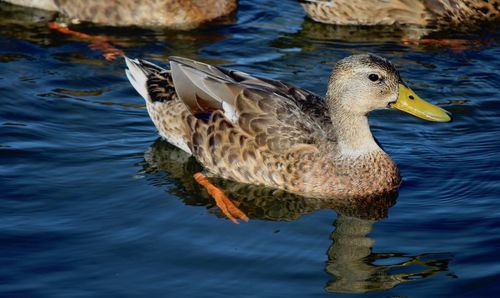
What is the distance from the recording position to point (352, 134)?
820cm

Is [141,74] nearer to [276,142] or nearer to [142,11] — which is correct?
[276,142]

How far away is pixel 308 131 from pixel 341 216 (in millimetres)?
774

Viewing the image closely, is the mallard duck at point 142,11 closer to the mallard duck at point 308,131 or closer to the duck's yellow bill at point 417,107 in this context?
the mallard duck at point 308,131

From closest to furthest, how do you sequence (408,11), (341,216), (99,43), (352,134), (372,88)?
(341,216) < (372,88) < (352,134) < (99,43) < (408,11)

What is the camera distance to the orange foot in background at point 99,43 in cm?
1086

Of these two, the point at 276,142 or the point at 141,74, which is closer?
the point at 276,142

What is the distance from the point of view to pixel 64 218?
7629mm

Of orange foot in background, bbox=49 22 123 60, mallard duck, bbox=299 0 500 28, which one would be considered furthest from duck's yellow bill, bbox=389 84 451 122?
mallard duck, bbox=299 0 500 28

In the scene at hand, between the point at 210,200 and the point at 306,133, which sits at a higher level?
the point at 306,133

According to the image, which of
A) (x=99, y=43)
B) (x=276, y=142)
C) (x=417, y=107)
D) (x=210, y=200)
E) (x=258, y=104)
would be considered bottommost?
(x=210, y=200)

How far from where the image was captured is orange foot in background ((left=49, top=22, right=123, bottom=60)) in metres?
10.9

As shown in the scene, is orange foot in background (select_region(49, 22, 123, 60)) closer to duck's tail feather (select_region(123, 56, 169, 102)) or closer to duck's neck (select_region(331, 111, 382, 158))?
duck's tail feather (select_region(123, 56, 169, 102))

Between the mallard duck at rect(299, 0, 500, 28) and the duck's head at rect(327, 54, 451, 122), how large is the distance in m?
4.26

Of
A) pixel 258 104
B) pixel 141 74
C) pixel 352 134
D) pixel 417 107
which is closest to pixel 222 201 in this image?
pixel 258 104
